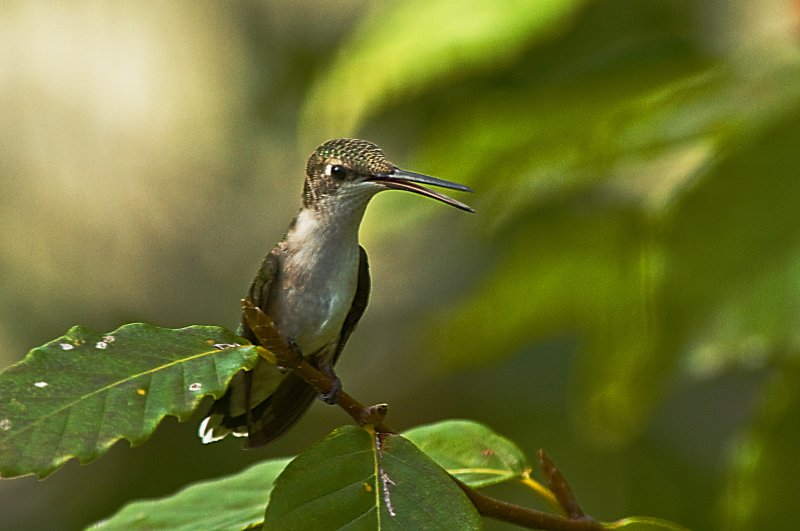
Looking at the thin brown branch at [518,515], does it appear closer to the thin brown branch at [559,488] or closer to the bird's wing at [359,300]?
the thin brown branch at [559,488]

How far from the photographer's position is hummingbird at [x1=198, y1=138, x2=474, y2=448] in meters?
1.69

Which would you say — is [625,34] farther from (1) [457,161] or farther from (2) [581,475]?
(2) [581,475]

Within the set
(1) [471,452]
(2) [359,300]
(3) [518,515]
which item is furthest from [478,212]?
(3) [518,515]

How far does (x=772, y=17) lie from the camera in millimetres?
4973

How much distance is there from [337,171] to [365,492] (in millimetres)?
636

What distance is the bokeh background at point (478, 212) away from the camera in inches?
85.6

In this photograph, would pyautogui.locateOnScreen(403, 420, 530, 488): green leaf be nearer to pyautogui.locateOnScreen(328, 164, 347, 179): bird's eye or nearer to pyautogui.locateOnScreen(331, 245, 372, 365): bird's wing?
pyautogui.locateOnScreen(331, 245, 372, 365): bird's wing

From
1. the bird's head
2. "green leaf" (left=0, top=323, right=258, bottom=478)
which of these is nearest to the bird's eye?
the bird's head

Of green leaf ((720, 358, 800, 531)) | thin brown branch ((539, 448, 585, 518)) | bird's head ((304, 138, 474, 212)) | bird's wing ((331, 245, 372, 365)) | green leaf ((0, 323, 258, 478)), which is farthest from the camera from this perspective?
green leaf ((720, 358, 800, 531))

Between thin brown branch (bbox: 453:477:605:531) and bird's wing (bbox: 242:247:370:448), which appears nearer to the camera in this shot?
thin brown branch (bbox: 453:477:605:531)

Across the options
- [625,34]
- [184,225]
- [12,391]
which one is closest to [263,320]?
[12,391]

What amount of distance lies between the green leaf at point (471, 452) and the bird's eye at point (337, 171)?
408 millimetres

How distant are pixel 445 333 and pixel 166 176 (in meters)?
4.23

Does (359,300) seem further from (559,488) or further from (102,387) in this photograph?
(102,387)
